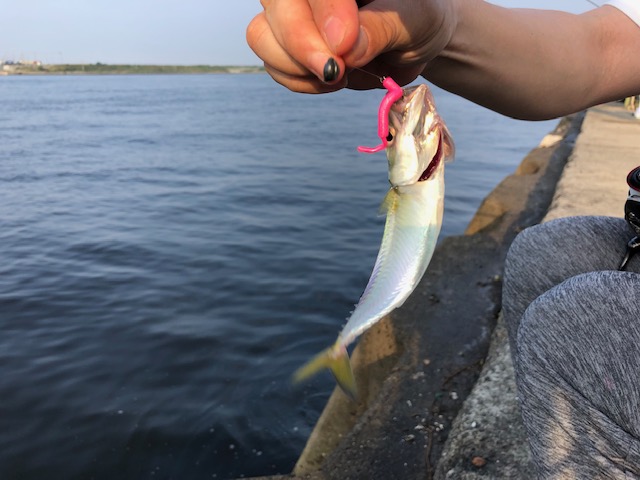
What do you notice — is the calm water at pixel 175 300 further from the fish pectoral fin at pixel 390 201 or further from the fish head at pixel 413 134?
the fish head at pixel 413 134

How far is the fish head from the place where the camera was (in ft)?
3.95

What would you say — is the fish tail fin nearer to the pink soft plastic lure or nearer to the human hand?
the pink soft plastic lure

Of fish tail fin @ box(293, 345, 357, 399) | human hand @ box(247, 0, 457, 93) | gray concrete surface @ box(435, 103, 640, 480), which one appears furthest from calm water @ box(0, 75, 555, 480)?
human hand @ box(247, 0, 457, 93)

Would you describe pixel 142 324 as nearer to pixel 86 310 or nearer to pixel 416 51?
pixel 86 310

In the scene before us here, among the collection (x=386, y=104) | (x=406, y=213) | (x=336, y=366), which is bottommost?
(x=336, y=366)

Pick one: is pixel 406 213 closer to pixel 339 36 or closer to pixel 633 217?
pixel 339 36

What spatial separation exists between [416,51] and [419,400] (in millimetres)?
2560

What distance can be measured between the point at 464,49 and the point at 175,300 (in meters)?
5.83

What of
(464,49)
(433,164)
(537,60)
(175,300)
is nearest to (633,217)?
(537,60)

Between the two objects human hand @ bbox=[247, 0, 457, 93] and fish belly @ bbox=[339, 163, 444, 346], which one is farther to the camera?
fish belly @ bbox=[339, 163, 444, 346]

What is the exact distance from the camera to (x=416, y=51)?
4.14 feet

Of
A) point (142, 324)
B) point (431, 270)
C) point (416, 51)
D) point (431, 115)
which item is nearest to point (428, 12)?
point (416, 51)

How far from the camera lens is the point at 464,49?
1558 mm

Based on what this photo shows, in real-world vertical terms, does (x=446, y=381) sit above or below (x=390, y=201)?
below
